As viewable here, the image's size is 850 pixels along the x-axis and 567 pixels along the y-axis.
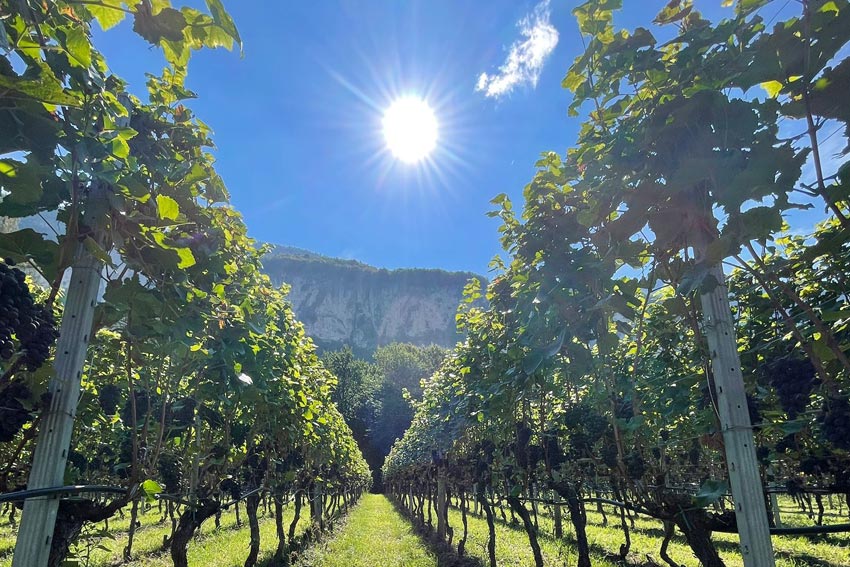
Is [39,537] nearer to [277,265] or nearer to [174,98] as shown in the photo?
[174,98]

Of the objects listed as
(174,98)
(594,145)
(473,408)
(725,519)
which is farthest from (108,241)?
(473,408)

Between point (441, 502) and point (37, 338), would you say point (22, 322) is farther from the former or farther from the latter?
point (441, 502)

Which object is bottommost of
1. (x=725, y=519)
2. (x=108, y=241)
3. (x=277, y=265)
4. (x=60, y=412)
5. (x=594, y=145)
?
(x=725, y=519)

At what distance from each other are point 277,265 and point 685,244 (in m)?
182

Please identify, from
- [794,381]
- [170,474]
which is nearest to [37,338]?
[794,381]

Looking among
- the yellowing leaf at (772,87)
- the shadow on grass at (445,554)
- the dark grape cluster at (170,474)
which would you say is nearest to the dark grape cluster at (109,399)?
the yellowing leaf at (772,87)

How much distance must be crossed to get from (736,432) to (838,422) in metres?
1.47

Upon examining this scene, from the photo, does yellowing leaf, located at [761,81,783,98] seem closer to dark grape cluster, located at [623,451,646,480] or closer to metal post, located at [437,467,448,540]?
dark grape cluster, located at [623,451,646,480]

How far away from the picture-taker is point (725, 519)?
2871 mm

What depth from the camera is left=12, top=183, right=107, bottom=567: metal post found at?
181cm

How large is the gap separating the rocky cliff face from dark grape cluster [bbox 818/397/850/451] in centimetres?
15157

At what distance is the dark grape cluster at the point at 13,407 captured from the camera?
6.00 feet

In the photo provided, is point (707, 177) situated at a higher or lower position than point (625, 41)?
lower

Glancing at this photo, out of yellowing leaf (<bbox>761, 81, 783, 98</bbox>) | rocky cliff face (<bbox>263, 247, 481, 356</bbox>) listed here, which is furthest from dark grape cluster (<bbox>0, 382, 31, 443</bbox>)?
rocky cliff face (<bbox>263, 247, 481, 356</bbox>)
